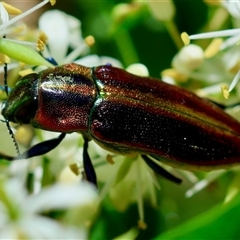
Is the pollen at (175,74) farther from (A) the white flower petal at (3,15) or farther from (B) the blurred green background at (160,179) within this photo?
(A) the white flower petal at (3,15)

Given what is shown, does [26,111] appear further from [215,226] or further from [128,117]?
[215,226]

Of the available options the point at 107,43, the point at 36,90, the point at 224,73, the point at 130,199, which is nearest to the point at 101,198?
the point at 130,199

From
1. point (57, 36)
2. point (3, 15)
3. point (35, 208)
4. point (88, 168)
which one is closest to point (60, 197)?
point (35, 208)

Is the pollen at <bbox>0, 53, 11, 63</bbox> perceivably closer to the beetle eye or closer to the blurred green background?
the beetle eye

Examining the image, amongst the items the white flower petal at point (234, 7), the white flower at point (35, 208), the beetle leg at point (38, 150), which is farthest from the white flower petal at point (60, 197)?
the white flower petal at point (234, 7)

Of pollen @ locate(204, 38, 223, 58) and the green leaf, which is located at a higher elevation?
pollen @ locate(204, 38, 223, 58)

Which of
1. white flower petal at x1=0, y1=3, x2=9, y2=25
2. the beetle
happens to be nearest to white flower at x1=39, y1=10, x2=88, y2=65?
the beetle

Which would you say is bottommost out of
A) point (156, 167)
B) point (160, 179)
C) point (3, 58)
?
point (160, 179)

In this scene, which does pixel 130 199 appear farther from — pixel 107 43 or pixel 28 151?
pixel 107 43
